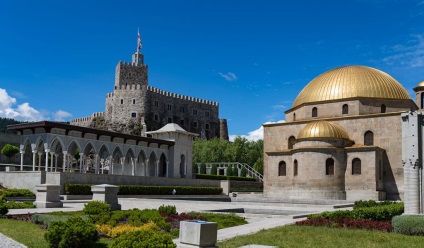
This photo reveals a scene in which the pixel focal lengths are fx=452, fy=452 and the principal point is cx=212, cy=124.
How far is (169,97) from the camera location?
86.5 meters

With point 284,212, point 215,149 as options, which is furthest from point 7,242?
point 215,149

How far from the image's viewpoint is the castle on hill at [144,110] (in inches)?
3189

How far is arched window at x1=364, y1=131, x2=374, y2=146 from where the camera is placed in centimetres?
3866

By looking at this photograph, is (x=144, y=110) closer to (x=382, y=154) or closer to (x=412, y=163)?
(x=382, y=154)

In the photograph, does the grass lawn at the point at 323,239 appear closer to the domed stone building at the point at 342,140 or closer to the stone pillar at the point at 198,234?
the stone pillar at the point at 198,234

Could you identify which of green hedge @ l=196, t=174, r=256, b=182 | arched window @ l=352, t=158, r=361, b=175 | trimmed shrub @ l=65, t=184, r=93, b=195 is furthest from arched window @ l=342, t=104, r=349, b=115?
trimmed shrub @ l=65, t=184, r=93, b=195

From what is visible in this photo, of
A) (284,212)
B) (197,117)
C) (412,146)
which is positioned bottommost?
(284,212)

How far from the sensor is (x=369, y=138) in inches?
1532

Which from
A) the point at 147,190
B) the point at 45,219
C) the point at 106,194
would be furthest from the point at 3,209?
the point at 147,190

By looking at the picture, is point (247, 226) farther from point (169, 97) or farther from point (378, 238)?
point (169, 97)

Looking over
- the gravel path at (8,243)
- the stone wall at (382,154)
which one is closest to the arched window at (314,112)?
the stone wall at (382,154)

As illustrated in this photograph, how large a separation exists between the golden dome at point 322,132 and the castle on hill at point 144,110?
45.7 m

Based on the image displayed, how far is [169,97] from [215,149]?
19769 mm

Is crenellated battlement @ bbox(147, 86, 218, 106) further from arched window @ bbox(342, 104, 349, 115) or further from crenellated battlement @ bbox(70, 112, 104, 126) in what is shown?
arched window @ bbox(342, 104, 349, 115)
